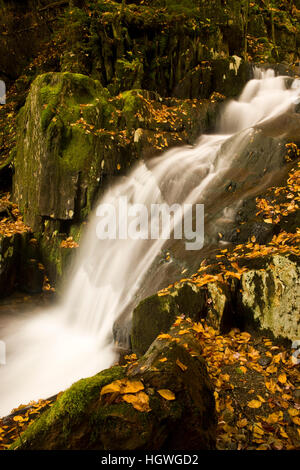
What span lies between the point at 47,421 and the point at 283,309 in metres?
2.68

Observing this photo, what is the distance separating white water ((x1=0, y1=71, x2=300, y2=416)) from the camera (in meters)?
4.81

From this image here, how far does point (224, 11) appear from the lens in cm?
1218

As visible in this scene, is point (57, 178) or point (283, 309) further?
point (57, 178)

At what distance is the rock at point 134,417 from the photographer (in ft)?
5.43

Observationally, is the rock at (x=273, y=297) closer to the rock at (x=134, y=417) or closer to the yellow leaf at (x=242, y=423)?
the yellow leaf at (x=242, y=423)

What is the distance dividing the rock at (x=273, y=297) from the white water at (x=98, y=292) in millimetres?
2434

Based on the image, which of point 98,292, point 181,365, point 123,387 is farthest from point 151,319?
point 98,292

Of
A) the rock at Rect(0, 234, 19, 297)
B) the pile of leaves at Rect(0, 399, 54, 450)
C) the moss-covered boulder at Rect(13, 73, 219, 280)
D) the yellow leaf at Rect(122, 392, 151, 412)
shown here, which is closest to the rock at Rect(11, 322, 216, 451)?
the yellow leaf at Rect(122, 392, 151, 412)

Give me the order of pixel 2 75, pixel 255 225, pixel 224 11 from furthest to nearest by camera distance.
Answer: pixel 2 75 < pixel 224 11 < pixel 255 225

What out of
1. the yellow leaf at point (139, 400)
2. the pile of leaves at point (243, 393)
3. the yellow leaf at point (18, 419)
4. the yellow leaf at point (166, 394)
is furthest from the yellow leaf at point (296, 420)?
the yellow leaf at point (18, 419)

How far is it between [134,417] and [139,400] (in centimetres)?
12

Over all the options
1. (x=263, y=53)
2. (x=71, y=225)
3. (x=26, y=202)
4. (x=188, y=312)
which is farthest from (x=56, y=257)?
(x=263, y=53)

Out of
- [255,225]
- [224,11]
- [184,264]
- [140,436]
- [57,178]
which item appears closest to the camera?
[140,436]

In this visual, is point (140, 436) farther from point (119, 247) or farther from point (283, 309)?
point (119, 247)
